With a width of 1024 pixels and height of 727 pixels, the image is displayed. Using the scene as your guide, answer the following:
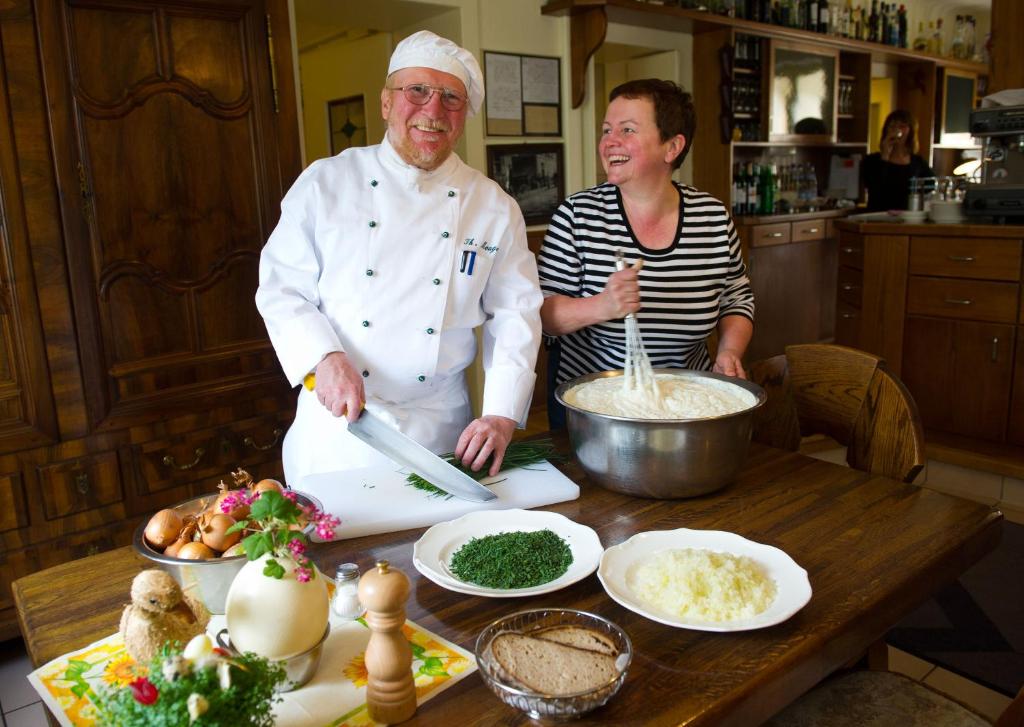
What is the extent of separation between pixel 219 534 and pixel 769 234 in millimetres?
5070

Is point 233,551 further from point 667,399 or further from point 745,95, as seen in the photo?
point 745,95

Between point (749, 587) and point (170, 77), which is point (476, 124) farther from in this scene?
point (749, 587)

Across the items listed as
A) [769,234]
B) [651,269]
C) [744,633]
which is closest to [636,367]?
[651,269]

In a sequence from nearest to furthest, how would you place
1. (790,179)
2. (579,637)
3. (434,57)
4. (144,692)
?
(144,692) < (579,637) < (434,57) < (790,179)

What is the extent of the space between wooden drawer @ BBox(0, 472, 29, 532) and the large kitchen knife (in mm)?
1395

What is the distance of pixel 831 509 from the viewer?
1.38 meters

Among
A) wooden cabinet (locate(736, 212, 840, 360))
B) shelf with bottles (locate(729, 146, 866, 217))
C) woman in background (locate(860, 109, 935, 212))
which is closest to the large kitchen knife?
shelf with bottles (locate(729, 146, 866, 217))

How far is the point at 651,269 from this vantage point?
77.7 inches

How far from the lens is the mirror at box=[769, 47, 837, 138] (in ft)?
18.7

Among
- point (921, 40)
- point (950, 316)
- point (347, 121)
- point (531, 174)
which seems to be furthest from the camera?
point (921, 40)

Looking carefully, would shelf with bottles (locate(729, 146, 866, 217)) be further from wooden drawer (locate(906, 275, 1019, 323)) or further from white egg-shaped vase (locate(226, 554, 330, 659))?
white egg-shaped vase (locate(226, 554, 330, 659))

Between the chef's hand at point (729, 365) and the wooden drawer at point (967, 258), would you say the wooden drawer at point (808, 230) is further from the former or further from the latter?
the chef's hand at point (729, 365)

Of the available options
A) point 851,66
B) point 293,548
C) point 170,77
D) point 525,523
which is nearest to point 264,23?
point 170,77

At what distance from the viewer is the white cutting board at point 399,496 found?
132 centimetres
